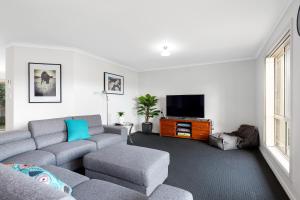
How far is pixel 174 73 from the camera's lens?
200 inches

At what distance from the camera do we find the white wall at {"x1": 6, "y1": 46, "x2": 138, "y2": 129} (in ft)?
9.90

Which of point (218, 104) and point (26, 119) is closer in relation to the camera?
point (26, 119)

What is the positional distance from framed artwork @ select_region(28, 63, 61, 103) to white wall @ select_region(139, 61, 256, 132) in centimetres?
315

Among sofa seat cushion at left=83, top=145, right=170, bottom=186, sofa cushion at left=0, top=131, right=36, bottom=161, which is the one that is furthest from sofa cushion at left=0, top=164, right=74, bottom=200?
sofa cushion at left=0, top=131, right=36, bottom=161

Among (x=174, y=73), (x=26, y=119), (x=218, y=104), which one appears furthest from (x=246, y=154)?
(x=26, y=119)

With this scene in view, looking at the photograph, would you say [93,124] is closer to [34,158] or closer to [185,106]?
[34,158]

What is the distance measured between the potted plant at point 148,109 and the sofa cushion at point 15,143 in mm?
3220

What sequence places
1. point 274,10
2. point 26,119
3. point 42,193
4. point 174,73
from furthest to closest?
point 174,73, point 26,119, point 274,10, point 42,193

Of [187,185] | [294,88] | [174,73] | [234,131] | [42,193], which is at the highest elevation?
[174,73]

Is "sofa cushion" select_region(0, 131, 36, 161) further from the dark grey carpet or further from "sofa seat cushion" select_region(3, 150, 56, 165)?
the dark grey carpet

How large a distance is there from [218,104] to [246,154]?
1.60 metres

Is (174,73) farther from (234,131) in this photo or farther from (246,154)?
(246,154)

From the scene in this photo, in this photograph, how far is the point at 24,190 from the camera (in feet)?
2.05

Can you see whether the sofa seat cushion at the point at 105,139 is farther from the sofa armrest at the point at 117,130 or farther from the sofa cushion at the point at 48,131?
the sofa cushion at the point at 48,131
